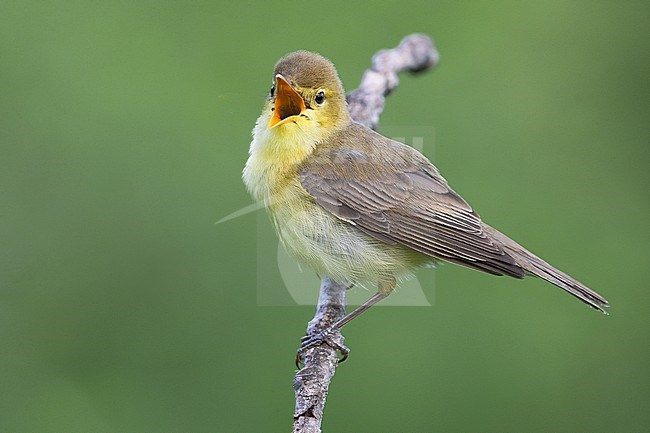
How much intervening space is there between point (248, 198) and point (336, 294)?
0.89 m

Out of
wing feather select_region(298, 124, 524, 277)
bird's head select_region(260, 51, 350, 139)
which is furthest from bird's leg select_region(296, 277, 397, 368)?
bird's head select_region(260, 51, 350, 139)

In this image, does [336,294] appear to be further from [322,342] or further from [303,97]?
[303,97]

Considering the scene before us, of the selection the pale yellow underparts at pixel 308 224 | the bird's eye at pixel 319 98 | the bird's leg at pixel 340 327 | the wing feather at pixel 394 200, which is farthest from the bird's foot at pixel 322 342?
the bird's eye at pixel 319 98

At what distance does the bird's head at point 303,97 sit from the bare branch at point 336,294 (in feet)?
1.97

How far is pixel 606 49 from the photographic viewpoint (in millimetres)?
5422

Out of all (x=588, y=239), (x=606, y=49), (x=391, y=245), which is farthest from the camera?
(x=606, y=49)

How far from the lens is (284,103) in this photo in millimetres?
3543

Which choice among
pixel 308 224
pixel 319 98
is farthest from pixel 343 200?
pixel 319 98

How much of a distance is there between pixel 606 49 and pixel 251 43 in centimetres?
201

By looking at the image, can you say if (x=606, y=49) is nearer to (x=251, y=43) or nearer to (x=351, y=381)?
(x=251, y=43)

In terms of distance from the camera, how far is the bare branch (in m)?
2.94

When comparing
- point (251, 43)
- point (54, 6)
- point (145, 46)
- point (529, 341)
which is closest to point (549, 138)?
point (529, 341)

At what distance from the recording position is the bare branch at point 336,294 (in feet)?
9.64

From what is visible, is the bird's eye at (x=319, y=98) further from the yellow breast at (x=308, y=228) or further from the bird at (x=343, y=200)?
the yellow breast at (x=308, y=228)
